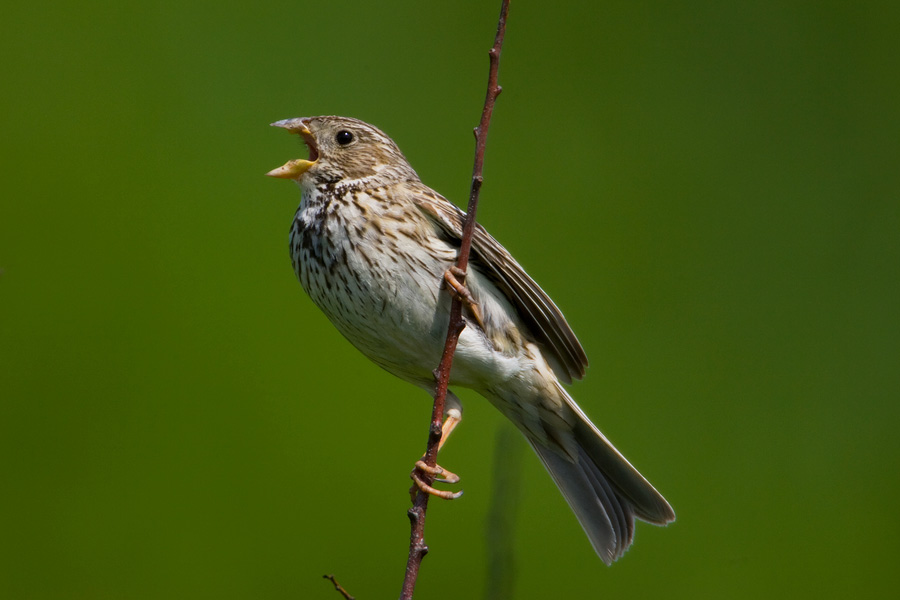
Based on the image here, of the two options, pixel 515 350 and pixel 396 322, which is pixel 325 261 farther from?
pixel 515 350

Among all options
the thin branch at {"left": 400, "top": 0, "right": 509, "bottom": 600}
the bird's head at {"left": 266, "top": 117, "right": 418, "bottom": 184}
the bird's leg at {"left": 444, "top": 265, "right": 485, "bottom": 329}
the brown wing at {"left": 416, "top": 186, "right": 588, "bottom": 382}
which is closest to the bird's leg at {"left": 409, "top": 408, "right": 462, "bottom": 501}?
the thin branch at {"left": 400, "top": 0, "right": 509, "bottom": 600}

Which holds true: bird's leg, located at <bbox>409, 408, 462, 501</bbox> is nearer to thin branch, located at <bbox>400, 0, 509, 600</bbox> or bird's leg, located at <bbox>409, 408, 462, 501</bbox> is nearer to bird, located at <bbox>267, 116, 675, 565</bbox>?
bird, located at <bbox>267, 116, 675, 565</bbox>

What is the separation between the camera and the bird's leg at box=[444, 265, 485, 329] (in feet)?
6.99

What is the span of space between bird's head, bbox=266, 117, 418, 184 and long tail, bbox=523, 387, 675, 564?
2.73 feet

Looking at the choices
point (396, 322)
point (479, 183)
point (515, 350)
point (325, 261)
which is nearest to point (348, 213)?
point (325, 261)

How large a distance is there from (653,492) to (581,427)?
0.27 meters

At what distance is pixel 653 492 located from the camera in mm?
2781

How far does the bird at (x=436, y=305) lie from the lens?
2557mm

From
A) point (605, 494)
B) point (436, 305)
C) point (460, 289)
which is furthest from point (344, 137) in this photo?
point (605, 494)

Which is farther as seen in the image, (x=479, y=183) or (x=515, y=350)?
(x=515, y=350)

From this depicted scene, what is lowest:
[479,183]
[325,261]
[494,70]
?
[325,261]

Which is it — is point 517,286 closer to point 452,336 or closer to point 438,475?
point 438,475

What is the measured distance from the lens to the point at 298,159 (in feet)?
9.48

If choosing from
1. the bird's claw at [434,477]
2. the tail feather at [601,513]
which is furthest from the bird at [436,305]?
the bird's claw at [434,477]
